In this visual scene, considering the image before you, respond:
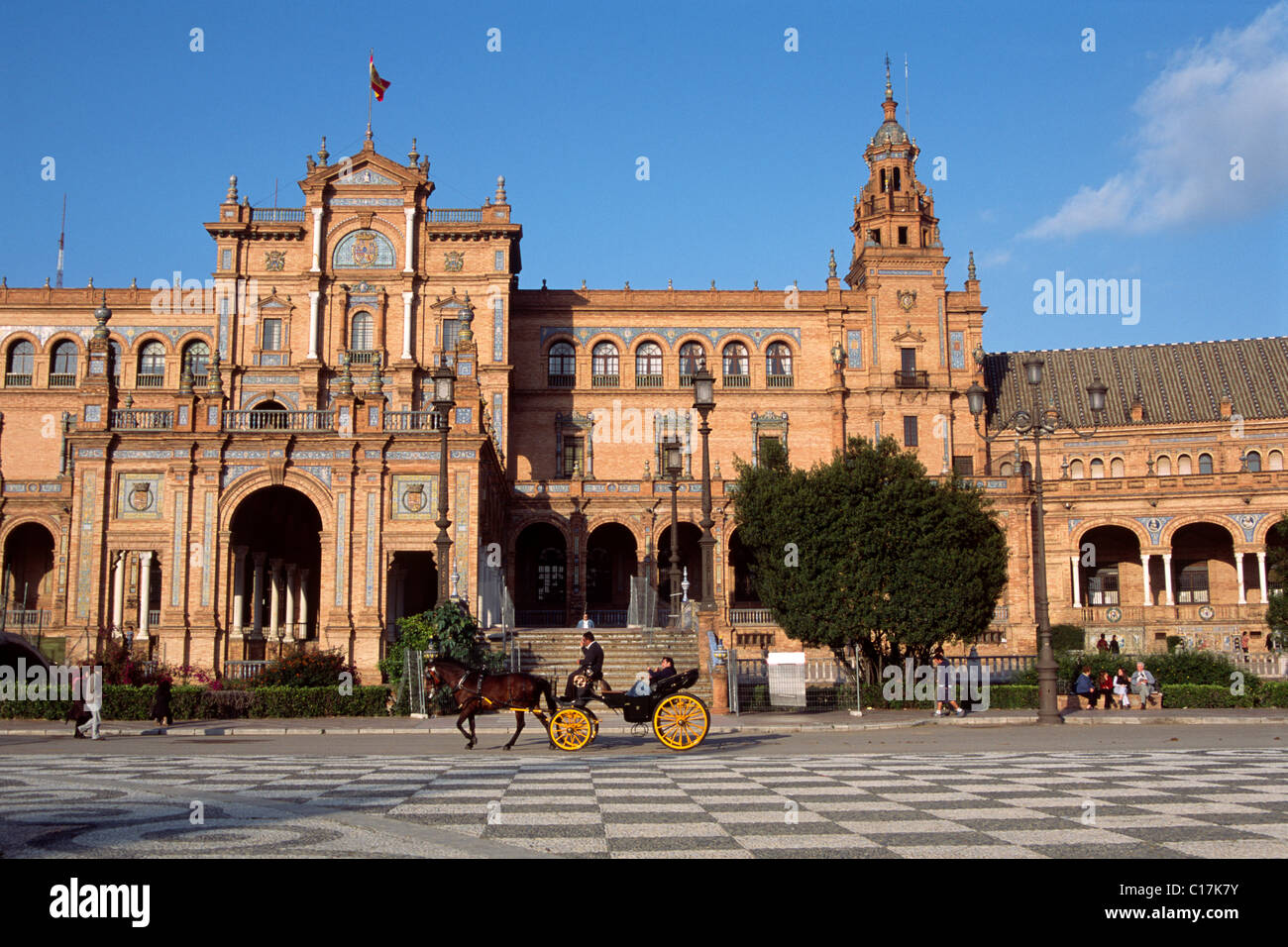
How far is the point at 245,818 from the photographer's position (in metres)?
8.55

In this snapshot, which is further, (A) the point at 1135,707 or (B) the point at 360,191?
(B) the point at 360,191

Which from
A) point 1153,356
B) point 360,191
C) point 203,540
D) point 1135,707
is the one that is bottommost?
point 1135,707

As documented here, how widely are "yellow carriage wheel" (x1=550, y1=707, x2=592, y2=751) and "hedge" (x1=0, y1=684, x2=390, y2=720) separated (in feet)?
33.3

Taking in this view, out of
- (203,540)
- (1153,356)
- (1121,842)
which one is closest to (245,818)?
(1121,842)

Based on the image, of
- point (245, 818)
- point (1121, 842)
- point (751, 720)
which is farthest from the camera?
point (751, 720)

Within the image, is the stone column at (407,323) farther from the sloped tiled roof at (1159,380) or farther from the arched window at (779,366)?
the sloped tiled roof at (1159,380)

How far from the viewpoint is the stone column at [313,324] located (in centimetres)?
5097

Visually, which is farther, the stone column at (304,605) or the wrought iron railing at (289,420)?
the stone column at (304,605)

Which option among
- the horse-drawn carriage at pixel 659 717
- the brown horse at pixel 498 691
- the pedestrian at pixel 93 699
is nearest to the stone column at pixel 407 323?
the pedestrian at pixel 93 699

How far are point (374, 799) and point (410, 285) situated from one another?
4432cm

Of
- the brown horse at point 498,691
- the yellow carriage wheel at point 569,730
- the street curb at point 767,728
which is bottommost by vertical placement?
the street curb at point 767,728

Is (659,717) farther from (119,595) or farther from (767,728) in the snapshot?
(119,595)

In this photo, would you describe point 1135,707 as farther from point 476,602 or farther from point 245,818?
point 245,818

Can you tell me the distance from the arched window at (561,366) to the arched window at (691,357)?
5.53m
